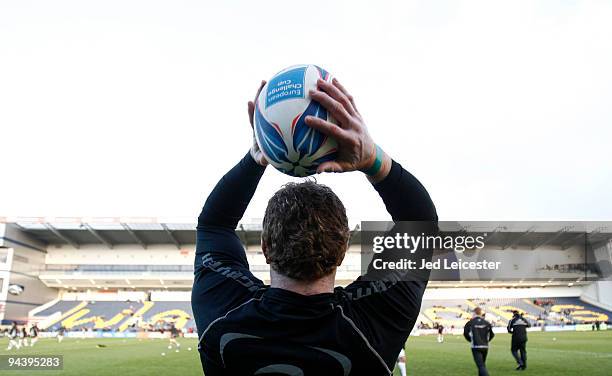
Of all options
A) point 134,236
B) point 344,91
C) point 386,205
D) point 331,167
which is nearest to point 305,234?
point 331,167

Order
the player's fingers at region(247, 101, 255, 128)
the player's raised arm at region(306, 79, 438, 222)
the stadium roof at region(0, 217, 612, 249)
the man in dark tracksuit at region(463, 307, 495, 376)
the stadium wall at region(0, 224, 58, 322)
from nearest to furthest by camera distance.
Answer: the player's raised arm at region(306, 79, 438, 222) → the player's fingers at region(247, 101, 255, 128) → the man in dark tracksuit at region(463, 307, 495, 376) → the stadium wall at region(0, 224, 58, 322) → the stadium roof at region(0, 217, 612, 249)

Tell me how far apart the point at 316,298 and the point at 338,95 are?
0.68 metres

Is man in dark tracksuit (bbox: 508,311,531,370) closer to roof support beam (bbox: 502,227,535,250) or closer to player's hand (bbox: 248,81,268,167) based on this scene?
player's hand (bbox: 248,81,268,167)

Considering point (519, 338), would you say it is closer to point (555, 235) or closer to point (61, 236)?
point (555, 235)

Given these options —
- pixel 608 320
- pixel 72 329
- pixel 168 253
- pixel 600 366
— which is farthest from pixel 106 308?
pixel 608 320

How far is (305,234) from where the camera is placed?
137 centimetres

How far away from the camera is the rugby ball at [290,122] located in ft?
5.72

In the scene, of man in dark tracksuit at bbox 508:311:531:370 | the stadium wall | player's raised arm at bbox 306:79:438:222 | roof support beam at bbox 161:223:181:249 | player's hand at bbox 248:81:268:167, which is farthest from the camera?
roof support beam at bbox 161:223:181:249

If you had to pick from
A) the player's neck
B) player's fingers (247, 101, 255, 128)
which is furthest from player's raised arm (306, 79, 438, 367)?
player's fingers (247, 101, 255, 128)

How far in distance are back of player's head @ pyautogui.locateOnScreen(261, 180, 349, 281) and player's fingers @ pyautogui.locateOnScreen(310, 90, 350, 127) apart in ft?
0.79

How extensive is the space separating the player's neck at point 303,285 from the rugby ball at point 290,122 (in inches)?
18.6

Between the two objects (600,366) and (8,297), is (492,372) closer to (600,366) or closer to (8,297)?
(600,366)

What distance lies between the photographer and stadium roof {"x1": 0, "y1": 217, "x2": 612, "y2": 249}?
41.9m

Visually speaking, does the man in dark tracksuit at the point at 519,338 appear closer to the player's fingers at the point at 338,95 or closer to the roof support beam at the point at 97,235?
the player's fingers at the point at 338,95
